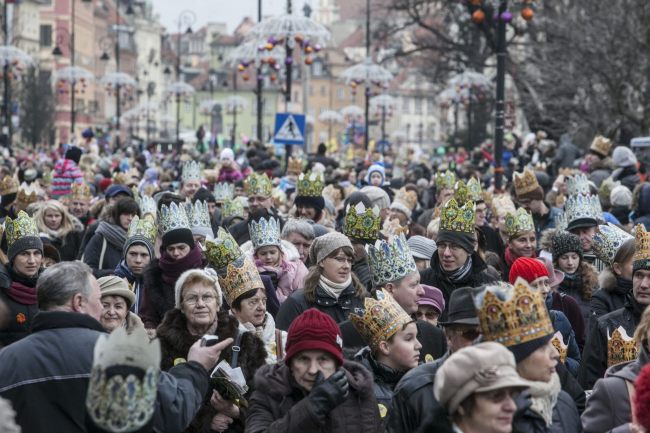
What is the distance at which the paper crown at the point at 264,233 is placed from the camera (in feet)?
37.7

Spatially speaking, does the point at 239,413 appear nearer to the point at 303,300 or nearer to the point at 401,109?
the point at 303,300

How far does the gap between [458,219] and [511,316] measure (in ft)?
14.3

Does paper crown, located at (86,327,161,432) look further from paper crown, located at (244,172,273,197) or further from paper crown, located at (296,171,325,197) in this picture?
paper crown, located at (244,172,273,197)

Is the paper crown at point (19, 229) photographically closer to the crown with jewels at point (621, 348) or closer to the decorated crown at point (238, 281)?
the decorated crown at point (238, 281)

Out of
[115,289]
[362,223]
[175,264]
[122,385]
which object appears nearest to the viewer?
[122,385]

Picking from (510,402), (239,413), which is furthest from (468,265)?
(510,402)

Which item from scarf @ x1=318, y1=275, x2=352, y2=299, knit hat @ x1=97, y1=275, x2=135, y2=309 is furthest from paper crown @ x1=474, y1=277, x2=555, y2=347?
scarf @ x1=318, y1=275, x2=352, y2=299

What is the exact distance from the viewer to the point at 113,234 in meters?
13.2

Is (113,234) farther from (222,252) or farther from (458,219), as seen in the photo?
(458,219)

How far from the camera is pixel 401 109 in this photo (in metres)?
149

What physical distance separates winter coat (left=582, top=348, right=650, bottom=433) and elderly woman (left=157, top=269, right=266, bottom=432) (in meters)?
1.84

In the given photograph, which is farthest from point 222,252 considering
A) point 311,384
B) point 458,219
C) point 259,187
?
point 259,187

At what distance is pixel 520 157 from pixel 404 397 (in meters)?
21.7

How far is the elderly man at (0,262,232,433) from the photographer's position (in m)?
6.53
